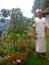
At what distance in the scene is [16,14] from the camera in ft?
37.2

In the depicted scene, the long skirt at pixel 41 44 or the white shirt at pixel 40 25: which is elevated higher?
the white shirt at pixel 40 25

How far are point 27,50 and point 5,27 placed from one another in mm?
1522

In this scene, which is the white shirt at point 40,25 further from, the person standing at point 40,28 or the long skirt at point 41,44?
the long skirt at point 41,44

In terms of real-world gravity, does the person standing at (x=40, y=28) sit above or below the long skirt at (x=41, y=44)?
above

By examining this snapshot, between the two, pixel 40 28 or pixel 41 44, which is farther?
pixel 41 44

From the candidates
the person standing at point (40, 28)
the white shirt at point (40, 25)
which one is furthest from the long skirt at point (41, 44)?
the white shirt at point (40, 25)

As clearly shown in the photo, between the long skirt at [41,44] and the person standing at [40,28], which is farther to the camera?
the long skirt at [41,44]

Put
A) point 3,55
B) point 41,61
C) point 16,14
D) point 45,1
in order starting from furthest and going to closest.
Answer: point 45,1 < point 16,14 < point 41,61 < point 3,55

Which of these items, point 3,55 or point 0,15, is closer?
point 3,55

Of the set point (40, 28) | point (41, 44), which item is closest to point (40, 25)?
point (40, 28)

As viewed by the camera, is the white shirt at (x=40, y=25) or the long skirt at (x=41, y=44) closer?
the white shirt at (x=40, y=25)

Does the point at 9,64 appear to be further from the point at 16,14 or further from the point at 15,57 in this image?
the point at 16,14

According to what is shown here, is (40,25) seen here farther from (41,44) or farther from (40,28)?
(41,44)

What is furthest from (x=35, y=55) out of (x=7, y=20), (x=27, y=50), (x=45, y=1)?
(x=45, y=1)
